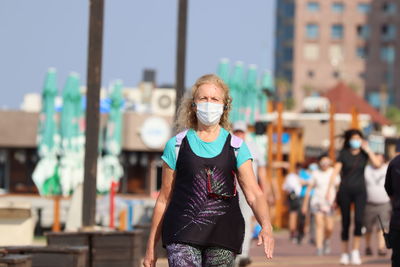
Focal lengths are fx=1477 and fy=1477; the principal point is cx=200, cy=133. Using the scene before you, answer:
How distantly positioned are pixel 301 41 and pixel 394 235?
548 ft

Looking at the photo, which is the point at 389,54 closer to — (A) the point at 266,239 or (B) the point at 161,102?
(B) the point at 161,102

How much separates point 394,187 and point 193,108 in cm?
352

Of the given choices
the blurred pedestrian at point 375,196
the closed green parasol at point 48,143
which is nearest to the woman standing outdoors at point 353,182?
the blurred pedestrian at point 375,196

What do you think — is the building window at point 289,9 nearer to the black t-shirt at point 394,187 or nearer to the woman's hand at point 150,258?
the black t-shirt at point 394,187

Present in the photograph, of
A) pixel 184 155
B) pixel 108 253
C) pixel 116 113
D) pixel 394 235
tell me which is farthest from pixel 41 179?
pixel 184 155

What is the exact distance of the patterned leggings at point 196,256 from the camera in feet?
25.9

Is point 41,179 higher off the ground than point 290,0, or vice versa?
point 290,0

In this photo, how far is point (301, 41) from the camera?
6983 inches

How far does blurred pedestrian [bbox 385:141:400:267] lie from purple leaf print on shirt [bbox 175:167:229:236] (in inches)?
130

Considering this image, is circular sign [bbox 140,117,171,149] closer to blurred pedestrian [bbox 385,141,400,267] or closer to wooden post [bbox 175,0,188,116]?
wooden post [bbox 175,0,188,116]

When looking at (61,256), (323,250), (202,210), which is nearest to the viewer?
(202,210)

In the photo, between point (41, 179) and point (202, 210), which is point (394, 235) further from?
point (41, 179)

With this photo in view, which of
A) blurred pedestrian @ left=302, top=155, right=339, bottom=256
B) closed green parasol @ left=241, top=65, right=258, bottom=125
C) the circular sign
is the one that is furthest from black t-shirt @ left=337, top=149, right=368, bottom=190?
the circular sign

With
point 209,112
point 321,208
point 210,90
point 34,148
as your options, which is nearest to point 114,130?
point 34,148
